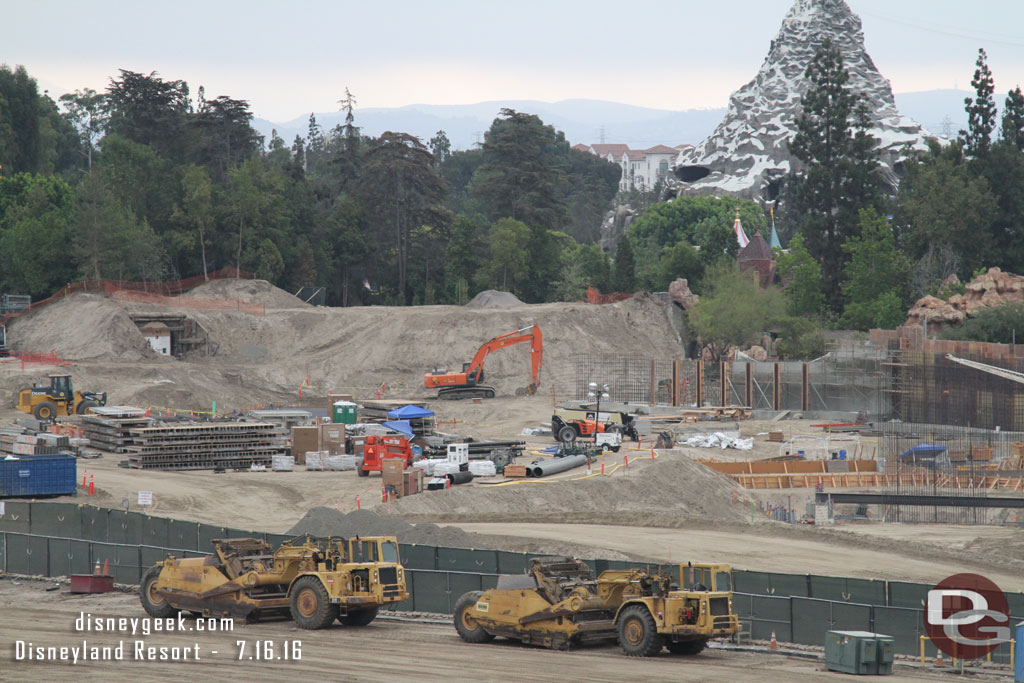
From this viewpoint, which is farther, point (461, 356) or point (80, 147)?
point (80, 147)

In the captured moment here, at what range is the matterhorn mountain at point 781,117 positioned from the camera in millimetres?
146125

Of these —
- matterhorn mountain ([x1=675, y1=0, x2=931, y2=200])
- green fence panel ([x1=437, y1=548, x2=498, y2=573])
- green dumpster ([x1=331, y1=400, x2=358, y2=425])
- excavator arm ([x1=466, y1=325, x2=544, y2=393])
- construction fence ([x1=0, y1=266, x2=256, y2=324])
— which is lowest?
green fence panel ([x1=437, y1=548, x2=498, y2=573])

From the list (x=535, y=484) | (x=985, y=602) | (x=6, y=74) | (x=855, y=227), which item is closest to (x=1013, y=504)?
(x=535, y=484)

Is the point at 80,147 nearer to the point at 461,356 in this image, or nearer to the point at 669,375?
the point at 461,356

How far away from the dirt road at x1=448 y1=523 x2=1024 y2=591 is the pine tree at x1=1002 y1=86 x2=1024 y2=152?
205ft

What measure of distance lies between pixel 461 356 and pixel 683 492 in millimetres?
33477

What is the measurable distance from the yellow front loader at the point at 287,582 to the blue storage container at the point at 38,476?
53.3ft

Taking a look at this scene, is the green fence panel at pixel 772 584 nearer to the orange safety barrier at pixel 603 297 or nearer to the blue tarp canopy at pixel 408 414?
the blue tarp canopy at pixel 408 414

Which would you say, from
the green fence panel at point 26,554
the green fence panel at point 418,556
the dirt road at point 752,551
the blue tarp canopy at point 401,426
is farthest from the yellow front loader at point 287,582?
the blue tarp canopy at point 401,426

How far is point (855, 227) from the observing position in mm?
90562

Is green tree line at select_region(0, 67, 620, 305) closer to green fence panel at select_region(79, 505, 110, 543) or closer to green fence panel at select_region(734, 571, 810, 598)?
green fence panel at select_region(79, 505, 110, 543)

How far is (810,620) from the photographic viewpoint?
21484 mm

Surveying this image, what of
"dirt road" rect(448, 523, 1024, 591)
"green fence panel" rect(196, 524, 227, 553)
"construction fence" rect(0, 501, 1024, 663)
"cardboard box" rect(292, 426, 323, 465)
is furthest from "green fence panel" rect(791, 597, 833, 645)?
"cardboard box" rect(292, 426, 323, 465)

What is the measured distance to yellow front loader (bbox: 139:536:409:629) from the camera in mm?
21812
